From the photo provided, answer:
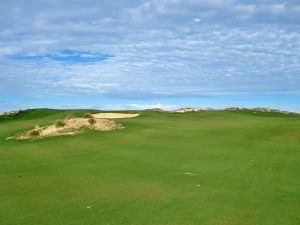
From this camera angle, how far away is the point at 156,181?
1191cm

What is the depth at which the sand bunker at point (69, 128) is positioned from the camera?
27.2 metres

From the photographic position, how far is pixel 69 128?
2805 centimetres

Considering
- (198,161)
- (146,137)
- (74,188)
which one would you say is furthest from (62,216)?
(146,137)

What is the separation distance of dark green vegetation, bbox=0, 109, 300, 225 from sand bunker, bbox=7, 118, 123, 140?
3695 mm

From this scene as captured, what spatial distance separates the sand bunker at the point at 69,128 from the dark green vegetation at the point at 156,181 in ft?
12.1

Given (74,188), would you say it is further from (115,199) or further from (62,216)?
(62,216)

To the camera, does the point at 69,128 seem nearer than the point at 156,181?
No

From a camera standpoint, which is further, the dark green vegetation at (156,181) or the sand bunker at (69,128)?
the sand bunker at (69,128)

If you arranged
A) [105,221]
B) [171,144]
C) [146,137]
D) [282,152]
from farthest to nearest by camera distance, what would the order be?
[146,137], [171,144], [282,152], [105,221]

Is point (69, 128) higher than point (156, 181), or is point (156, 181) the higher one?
point (69, 128)

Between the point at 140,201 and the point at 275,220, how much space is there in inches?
119

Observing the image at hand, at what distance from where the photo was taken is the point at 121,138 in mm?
23625

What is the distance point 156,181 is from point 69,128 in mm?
17100

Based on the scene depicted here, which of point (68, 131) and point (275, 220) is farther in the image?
point (68, 131)
